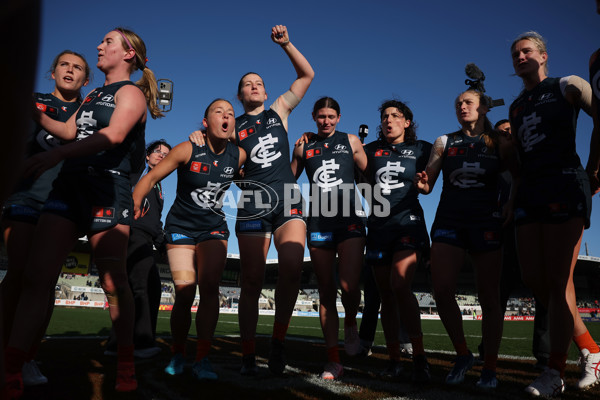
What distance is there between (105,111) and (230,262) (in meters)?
43.2

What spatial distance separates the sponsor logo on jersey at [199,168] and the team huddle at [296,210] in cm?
1

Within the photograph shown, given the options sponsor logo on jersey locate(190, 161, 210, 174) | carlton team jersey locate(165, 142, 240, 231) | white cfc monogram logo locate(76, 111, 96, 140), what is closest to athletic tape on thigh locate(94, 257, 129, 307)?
white cfc monogram logo locate(76, 111, 96, 140)

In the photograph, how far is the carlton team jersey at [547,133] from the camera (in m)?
3.43

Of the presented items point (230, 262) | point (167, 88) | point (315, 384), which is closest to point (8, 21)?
point (315, 384)

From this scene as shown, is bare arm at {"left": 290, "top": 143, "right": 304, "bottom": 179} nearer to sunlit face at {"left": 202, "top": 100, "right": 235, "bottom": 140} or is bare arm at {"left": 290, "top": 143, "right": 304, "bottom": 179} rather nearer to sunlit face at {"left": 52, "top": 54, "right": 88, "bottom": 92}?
sunlit face at {"left": 202, "top": 100, "right": 235, "bottom": 140}

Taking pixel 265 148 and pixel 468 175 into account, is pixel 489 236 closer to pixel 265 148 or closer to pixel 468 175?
pixel 468 175

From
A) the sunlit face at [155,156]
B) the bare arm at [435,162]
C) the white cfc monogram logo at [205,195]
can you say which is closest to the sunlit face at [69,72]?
the white cfc monogram logo at [205,195]

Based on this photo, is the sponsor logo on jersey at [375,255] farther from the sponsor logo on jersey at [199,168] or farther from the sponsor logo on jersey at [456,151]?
the sponsor logo on jersey at [199,168]

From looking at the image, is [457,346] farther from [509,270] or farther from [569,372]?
[509,270]

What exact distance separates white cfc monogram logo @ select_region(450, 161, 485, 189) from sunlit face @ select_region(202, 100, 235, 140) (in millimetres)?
2284

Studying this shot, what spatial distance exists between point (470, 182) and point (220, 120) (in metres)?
2.53

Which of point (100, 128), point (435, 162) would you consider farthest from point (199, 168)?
point (435, 162)

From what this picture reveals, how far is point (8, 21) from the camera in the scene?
0.53 meters

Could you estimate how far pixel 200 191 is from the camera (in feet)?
13.8
